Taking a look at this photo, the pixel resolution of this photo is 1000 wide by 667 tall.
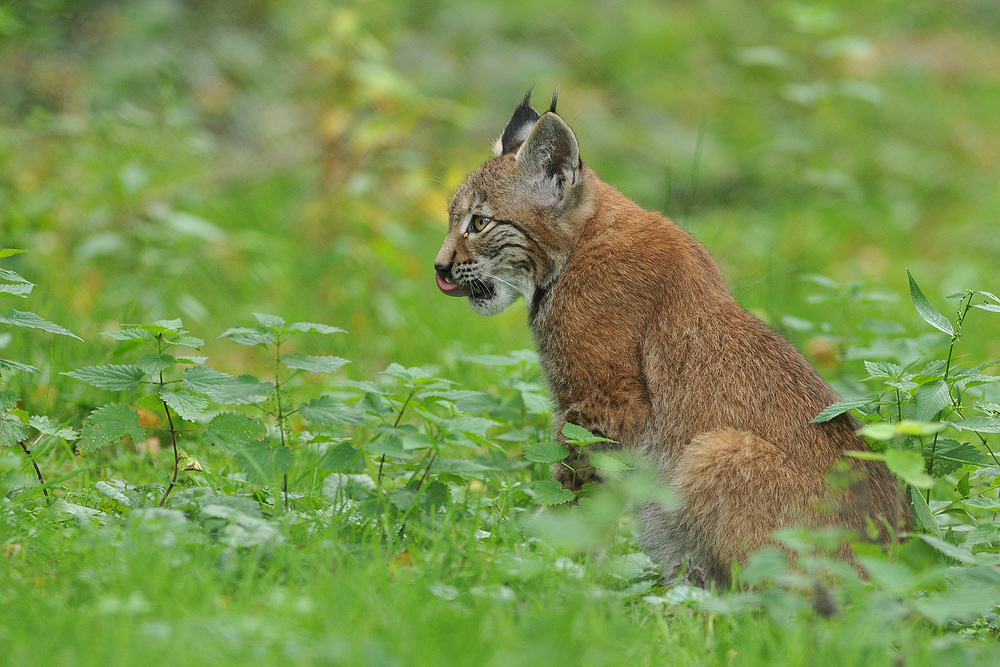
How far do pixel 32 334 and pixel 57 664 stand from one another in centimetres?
334

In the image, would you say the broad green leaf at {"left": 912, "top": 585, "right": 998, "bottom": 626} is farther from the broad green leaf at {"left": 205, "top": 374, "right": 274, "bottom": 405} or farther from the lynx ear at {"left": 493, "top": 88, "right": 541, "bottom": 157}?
the lynx ear at {"left": 493, "top": 88, "right": 541, "bottom": 157}

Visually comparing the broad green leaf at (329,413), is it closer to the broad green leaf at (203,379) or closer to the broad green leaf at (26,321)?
the broad green leaf at (203,379)

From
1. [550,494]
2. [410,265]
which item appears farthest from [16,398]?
[410,265]

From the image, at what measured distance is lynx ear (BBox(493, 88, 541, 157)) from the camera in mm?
4547

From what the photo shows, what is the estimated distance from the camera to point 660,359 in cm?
362

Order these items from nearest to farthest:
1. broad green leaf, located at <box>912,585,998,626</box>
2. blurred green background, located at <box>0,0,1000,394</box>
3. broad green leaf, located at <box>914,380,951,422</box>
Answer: broad green leaf, located at <box>912,585,998,626</box>, broad green leaf, located at <box>914,380,951,422</box>, blurred green background, located at <box>0,0,1000,394</box>

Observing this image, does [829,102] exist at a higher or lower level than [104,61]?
higher

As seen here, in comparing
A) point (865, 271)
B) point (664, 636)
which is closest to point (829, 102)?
point (865, 271)

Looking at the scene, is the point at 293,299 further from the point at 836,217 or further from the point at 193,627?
the point at 836,217

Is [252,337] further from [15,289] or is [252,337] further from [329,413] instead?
[15,289]

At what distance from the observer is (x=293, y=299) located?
6.57m

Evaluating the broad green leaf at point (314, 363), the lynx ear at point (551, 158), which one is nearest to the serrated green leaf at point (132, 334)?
the broad green leaf at point (314, 363)

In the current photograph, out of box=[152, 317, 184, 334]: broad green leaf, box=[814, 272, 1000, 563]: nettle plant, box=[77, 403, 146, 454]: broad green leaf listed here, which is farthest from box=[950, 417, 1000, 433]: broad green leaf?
box=[77, 403, 146, 454]: broad green leaf

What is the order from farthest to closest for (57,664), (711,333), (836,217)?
1. (836,217)
2. (711,333)
3. (57,664)
